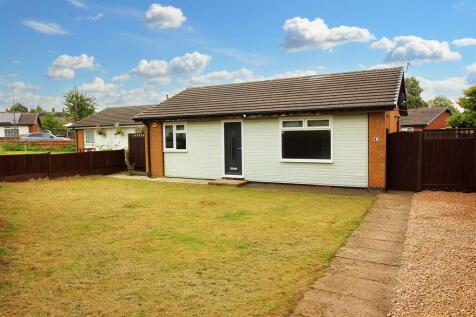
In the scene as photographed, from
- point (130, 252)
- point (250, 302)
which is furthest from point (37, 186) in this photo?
point (250, 302)

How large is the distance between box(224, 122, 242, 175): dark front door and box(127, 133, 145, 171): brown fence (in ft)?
17.7

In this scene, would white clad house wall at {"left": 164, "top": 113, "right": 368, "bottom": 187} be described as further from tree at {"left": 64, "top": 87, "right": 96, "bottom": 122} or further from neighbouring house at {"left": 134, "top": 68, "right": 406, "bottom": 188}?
tree at {"left": 64, "top": 87, "right": 96, "bottom": 122}

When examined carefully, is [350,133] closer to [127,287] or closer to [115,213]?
[115,213]

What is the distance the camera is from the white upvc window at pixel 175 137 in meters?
15.2

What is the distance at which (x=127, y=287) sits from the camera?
419cm

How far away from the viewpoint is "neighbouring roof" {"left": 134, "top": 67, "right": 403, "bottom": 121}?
11625 mm

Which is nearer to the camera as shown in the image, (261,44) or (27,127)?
(261,44)

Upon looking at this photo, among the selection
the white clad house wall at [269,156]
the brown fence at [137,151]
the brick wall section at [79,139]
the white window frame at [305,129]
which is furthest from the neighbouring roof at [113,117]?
the white window frame at [305,129]

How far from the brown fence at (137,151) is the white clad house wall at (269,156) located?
2.42m

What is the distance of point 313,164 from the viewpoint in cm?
1236

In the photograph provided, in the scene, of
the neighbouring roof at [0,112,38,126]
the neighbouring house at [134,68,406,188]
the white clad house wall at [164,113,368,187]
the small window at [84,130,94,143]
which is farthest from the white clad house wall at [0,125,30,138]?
the white clad house wall at [164,113,368,187]

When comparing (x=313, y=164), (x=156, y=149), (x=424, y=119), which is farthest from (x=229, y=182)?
(x=424, y=119)

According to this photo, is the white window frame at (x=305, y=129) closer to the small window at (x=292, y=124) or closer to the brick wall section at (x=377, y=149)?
the small window at (x=292, y=124)

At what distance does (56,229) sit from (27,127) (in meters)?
58.1
